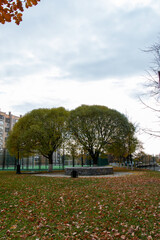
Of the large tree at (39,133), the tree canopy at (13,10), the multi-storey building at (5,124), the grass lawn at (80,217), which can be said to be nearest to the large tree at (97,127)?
the large tree at (39,133)

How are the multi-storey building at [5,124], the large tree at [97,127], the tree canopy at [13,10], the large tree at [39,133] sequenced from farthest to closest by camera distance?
1. the multi-storey building at [5,124]
2. the large tree at [97,127]
3. the large tree at [39,133]
4. the tree canopy at [13,10]

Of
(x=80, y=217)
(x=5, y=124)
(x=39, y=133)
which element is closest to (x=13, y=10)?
(x=80, y=217)

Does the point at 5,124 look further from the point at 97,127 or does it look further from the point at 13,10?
the point at 13,10

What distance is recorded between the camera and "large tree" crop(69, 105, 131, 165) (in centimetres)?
2684

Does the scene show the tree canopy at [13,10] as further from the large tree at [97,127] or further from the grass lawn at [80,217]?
the large tree at [97,127]

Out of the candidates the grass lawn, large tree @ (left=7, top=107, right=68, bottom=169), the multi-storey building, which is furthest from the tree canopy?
the multi-storey building

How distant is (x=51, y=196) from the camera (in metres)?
9.77

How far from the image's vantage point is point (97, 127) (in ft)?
88.4

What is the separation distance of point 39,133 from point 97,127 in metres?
7.95

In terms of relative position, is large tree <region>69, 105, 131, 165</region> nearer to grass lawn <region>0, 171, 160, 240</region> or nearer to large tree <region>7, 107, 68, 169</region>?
large tree <region>7, 107, 68, 169</region>

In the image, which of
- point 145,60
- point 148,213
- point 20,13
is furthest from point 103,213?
point 145,60

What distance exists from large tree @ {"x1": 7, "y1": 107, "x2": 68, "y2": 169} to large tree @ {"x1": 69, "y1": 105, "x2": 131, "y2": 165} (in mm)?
2656

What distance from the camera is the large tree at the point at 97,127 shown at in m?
26.8

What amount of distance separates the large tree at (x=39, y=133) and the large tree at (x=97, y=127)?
8.71 feet
